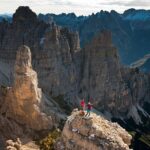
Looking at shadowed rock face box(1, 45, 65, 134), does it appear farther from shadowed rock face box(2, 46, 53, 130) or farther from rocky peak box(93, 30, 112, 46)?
rocky peak box(93, 30, 112, 46)

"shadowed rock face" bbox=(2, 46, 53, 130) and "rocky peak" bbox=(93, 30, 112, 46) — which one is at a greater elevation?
"rocky peak" bbox=(93, 30, 112, 46)

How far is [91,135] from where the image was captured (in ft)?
167

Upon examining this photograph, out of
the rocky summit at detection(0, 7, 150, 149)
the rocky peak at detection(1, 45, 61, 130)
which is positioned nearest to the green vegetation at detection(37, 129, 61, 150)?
the rocky peak at detection(1, 45, 61, 130)

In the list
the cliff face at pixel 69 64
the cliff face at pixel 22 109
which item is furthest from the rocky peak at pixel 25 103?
the cliff face at pixel 69 64

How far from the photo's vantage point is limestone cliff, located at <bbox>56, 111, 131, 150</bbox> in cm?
5009

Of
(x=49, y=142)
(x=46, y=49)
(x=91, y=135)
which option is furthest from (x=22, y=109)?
(x=46, y=49)

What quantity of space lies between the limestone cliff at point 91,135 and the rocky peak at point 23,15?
76371mm

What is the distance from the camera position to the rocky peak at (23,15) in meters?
127

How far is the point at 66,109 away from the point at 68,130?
157ft

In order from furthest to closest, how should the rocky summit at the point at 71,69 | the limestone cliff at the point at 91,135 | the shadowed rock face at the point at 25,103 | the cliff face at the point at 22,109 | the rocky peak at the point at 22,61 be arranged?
the rocky summit at the point at 71,69 → the rocky peak at the point at 22,61 → the shadowed rock face at the point at 25,103 → the cliff face at the point at 22,109 → the limestone cliff at the point at 91,135

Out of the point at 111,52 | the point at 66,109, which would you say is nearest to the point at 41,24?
the point at 111,52

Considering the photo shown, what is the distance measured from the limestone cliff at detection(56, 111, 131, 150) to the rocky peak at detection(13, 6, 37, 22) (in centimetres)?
7637

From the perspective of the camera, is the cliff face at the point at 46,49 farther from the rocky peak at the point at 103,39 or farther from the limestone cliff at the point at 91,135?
the limestone cliff at the point at 91,135

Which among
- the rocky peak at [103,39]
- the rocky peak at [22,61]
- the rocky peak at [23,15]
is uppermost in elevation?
the rocky peak at [23,15]
